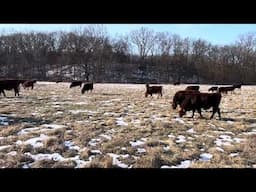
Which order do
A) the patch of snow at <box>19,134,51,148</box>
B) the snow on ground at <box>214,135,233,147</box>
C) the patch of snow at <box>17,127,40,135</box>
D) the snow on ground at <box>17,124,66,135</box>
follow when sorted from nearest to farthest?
1. the patch of snow at <box>19,134,51,148</box>
2. the snow on ground at <box>214,135,233,147</box>
3. the patch of snow at <box>17,127,40,135</box>
4. the snow on ground at <box>17,124,66,135</box>

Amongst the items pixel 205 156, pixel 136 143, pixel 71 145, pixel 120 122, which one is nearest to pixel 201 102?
pixel 120 122

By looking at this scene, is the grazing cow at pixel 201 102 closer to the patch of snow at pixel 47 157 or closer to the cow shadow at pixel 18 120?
the cow shadow at pixel 18 120

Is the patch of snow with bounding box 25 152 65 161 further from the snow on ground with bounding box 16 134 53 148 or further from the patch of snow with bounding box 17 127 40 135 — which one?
the patch of snow with bounding box 17 127 40 135

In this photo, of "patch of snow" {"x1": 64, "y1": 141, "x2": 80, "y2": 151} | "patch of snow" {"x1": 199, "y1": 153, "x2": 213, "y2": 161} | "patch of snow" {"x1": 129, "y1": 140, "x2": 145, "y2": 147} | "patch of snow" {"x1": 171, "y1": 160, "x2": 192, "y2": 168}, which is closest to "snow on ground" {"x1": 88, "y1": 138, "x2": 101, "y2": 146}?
"patch of snow" {"x1": 64, "y1": 141, "x2": 80, "y2": 151}

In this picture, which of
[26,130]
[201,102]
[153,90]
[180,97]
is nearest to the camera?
[26,130]

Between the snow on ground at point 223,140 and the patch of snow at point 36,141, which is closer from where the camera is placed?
the patch of snow at point 36,141

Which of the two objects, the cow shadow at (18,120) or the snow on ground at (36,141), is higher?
the cow shadow at (18,120)

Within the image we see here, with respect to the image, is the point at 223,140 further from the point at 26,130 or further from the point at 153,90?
the point at 153,90

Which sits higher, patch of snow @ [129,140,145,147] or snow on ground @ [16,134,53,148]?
snow on ground @ [16,134,53,148]

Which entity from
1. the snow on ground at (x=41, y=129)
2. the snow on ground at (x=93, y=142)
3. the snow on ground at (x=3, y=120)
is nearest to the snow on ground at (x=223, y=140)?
the snow on ground at (x=93, y=142)

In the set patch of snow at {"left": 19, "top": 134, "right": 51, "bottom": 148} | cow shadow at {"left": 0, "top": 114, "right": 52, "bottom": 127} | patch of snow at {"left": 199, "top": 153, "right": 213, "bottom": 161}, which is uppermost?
cow shadow at {"left": 0, "top": 114, "right": 52, "bottom": 127}
